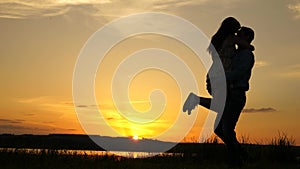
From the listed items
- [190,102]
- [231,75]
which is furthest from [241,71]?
[190,102]

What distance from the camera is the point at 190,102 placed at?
9.37 metres

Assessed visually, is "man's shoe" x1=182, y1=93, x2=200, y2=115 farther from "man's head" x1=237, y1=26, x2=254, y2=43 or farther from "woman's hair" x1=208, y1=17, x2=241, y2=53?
"man's head" x1=237, y1=26, x2=254, y2=43

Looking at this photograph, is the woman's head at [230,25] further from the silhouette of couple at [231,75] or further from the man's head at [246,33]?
the man's head at [246,33]

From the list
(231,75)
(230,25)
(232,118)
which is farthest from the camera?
(230,25)

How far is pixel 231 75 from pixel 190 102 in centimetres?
91

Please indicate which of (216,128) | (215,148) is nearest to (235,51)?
(216,128)

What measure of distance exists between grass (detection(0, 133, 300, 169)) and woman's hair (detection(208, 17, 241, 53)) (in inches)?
92.6

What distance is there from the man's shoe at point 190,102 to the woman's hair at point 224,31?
96 centimetres

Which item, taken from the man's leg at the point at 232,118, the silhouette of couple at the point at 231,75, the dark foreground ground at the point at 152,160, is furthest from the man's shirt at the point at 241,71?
the dark foreground ground at the point at 152,160

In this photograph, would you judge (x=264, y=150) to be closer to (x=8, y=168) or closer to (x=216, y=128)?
(x=216, y=128)

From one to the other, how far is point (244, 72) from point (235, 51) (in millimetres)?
492

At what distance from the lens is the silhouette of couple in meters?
9.25

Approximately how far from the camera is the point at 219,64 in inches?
375

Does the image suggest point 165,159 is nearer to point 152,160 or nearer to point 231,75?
point 152,160
